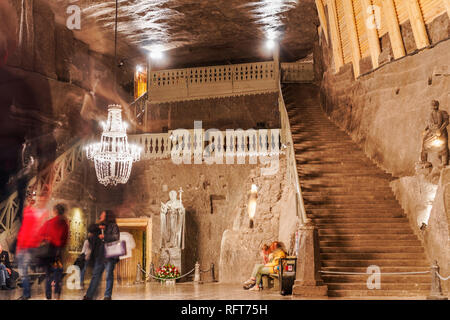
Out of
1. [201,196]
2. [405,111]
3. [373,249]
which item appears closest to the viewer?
[373,249]

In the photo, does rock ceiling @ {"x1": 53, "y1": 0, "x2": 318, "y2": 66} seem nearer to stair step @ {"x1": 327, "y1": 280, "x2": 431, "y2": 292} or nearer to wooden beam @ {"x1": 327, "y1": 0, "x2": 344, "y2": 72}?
wooden beam @ {"x1": 327, "y1": 0, "x2": 344, "y2": 72}

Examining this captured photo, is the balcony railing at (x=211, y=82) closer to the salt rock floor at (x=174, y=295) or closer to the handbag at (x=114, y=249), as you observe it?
the salt rock floor at (x=174, y=295)

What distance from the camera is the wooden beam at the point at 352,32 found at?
40.3 ft

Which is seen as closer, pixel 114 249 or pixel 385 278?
pixel 114 249

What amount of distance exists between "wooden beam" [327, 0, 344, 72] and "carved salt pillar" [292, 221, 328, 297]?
23.5 ft

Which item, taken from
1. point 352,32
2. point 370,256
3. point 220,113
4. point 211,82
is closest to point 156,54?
point 211,82

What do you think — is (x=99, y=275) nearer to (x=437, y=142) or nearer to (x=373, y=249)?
(x=373, y=249)

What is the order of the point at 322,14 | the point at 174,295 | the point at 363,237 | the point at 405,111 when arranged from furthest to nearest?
the point at 322,14 → the point at 405,111 → the point at 363,237 → the point at 174,295

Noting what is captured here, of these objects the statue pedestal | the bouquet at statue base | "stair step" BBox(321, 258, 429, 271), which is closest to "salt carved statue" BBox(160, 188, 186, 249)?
the statue pedestal

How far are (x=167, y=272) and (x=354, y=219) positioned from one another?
199 inches

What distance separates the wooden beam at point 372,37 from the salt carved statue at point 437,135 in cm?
331

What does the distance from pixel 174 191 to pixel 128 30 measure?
5.03 meters

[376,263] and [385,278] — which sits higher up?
[376,263]

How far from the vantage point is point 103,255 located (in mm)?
6203
